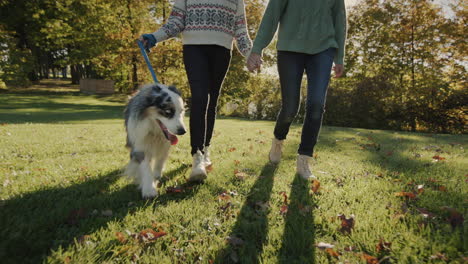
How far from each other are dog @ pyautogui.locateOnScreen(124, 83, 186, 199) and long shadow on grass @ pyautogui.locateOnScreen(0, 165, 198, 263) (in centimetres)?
26

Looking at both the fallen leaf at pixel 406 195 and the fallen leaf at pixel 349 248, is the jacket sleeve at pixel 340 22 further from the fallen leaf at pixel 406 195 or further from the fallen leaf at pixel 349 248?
the fallen leaf at pixel 349 248

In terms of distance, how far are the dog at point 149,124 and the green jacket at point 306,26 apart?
1202 millimetres

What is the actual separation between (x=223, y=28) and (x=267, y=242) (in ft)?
7.96

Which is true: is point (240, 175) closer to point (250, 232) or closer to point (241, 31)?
point (250, 232)

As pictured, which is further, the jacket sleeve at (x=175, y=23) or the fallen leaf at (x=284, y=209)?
the jacket sleeve at (x=175, y=23)

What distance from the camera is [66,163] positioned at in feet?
12.4

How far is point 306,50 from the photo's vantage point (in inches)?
122

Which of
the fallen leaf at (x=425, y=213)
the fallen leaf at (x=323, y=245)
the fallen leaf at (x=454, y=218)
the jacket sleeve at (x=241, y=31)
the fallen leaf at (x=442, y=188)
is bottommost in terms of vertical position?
the fallen leaf at (x=323, y=245)

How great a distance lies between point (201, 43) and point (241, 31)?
67 centimetres

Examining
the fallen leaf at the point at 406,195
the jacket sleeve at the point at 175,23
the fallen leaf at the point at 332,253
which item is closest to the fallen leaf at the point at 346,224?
the fallen leaf at the point at 332,253

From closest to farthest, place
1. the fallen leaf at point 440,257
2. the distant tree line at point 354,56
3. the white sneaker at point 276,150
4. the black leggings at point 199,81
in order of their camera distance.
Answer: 1. the fallen leaf at point 440,257
2. the black leggings at point 199,81
3. the white sneaker at point 276,150
4. the distant tree line at point 354,56

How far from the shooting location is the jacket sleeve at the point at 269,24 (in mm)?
3248

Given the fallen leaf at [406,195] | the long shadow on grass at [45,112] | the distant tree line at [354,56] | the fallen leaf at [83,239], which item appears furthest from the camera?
the distant tree line at [354,56]

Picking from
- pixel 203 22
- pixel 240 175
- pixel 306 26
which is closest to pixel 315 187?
pixel 240 175
